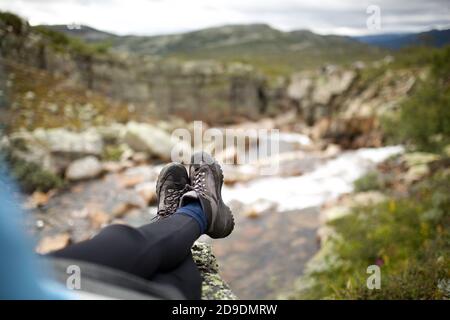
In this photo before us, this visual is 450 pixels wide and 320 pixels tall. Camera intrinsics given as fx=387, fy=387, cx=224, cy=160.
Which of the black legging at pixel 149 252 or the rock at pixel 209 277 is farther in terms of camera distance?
the rock at pixel 209 277

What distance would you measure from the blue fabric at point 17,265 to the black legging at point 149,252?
4.8 inches

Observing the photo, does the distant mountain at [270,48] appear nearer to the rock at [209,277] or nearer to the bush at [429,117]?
the bush at [429,117]

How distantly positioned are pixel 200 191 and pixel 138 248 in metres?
1.02

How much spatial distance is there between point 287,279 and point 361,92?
26.5m

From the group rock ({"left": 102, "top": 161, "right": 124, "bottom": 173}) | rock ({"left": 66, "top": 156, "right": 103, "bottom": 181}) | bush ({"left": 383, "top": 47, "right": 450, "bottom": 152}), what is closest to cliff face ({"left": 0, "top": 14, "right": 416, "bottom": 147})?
rock ({"left": 66, "top": 156, "right": 103, "bottom": 181})

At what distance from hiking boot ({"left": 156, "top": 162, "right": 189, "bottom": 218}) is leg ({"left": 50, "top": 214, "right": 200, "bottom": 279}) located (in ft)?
1.83

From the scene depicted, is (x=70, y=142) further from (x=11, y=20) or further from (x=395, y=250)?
(x=395, y=250)

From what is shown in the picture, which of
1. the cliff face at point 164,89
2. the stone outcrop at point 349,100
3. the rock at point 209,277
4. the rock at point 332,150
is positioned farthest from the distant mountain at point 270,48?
the rock at point 209,277

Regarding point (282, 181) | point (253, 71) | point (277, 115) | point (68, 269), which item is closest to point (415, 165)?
point (282, 181)

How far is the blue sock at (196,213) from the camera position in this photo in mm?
2395

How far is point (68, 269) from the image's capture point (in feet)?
4.90

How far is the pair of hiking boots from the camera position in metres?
2.57

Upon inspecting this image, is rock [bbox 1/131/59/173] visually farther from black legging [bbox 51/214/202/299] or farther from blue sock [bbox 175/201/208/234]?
black legging [bbox 51/214/202/299]

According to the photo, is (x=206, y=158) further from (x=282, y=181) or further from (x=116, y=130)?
(x=116, y=130)
